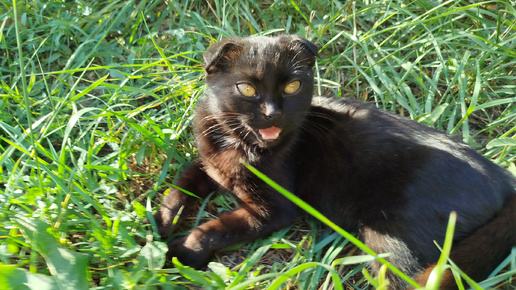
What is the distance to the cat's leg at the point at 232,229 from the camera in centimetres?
187

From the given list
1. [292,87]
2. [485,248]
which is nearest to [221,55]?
[292,87]

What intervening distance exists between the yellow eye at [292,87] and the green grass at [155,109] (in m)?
0.53

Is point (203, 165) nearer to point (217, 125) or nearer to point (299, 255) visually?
point (217, 125)

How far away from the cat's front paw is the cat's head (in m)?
0.50

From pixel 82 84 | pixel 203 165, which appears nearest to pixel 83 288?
pixel 203 165

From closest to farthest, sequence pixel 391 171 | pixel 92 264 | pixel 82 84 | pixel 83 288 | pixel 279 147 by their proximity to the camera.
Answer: pixel 83 288 < pixel 92 264 < pixel 391 171 < pixel 279 147 < pixel 82 84

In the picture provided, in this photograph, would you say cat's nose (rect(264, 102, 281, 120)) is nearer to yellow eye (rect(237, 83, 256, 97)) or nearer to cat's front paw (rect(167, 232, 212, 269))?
yellow eye (rect(237, 83, 256, 97))

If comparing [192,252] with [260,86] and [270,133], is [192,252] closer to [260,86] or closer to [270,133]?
[270,133]

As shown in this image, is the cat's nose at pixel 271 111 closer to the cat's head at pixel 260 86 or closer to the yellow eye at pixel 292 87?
the cat's head at pixel 260 86

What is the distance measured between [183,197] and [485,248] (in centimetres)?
127

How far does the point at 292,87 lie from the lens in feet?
6.26

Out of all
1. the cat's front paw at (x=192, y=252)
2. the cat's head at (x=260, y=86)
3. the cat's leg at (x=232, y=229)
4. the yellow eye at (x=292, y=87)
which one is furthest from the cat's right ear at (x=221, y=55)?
the cat's front paw at (x=192, y=252)

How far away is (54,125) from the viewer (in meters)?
2.13

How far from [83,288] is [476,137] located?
7.13 ft
